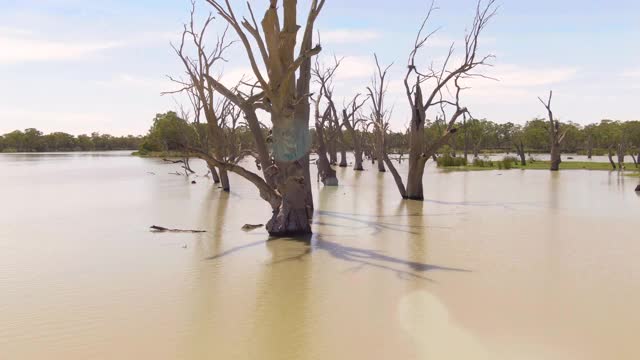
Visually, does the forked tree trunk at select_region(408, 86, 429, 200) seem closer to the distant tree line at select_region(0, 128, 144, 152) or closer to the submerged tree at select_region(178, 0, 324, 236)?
the submerged tree at select_region(178, 0, 324, 236)

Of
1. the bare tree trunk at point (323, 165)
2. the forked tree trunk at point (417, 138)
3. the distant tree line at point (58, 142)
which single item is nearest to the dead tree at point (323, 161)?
the bare tree trunk at point (323, 165)

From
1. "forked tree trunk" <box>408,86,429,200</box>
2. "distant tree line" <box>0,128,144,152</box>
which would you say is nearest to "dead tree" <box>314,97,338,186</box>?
"forked tree trunk" <box>408,86,429,200</box>

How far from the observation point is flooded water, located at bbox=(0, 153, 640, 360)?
17.3 ft

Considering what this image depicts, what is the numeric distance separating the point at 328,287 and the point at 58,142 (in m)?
141

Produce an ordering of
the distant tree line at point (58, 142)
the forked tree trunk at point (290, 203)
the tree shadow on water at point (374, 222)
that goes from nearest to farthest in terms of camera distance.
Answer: the forked tree trunk at point (290, 203) < the tree shadow on water at point (374, 222) < the distant tree line at point (58, 142)

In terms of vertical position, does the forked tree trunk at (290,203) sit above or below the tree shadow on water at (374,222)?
above

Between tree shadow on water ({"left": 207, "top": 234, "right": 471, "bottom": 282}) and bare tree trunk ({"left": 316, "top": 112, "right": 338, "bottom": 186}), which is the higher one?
bare tree trunk ({"left": 316, "top": 112, "right": 338, "bottom": 186})

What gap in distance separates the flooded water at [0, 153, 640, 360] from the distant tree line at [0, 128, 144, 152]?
10752 centimetres

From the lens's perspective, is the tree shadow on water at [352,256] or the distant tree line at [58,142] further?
the distant tree line at [58,142]

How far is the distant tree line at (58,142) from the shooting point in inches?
4936

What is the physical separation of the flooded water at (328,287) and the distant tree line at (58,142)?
108 meters

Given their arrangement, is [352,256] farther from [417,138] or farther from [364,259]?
[417,138]

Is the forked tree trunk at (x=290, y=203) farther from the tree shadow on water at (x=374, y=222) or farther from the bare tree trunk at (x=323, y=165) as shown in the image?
Result: the bare tree trunk at (x=323, y=165)

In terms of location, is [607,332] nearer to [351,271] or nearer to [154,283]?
[351,271]
